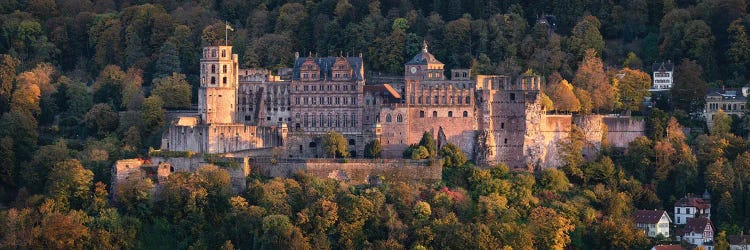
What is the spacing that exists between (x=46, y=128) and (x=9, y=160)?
6.33 meters

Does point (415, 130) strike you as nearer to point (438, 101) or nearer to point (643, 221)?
point (438, 101)

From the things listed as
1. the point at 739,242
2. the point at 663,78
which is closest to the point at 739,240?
the point at 739,242

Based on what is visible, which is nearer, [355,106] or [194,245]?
[194,245]

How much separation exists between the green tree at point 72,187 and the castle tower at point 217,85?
25.6 ft

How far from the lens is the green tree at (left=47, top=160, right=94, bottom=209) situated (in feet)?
269

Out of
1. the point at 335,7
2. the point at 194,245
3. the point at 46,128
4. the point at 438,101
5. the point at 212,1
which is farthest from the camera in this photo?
the point at 212,1

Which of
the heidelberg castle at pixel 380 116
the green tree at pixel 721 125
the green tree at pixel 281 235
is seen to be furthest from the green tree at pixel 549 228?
the green tree at pixel 721 125

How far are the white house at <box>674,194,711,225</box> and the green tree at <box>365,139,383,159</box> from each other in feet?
43.2

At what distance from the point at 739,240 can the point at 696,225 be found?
81.6 inches

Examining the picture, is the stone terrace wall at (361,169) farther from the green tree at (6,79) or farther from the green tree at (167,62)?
the green tree at (167,62)

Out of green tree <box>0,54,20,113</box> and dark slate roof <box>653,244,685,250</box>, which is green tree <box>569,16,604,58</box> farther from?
green tree <box>0,54,20,113</box>

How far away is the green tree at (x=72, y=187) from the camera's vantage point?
82000 millimetres

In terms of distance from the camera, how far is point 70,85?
97.9m

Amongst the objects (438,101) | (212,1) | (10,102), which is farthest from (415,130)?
(212,1)
